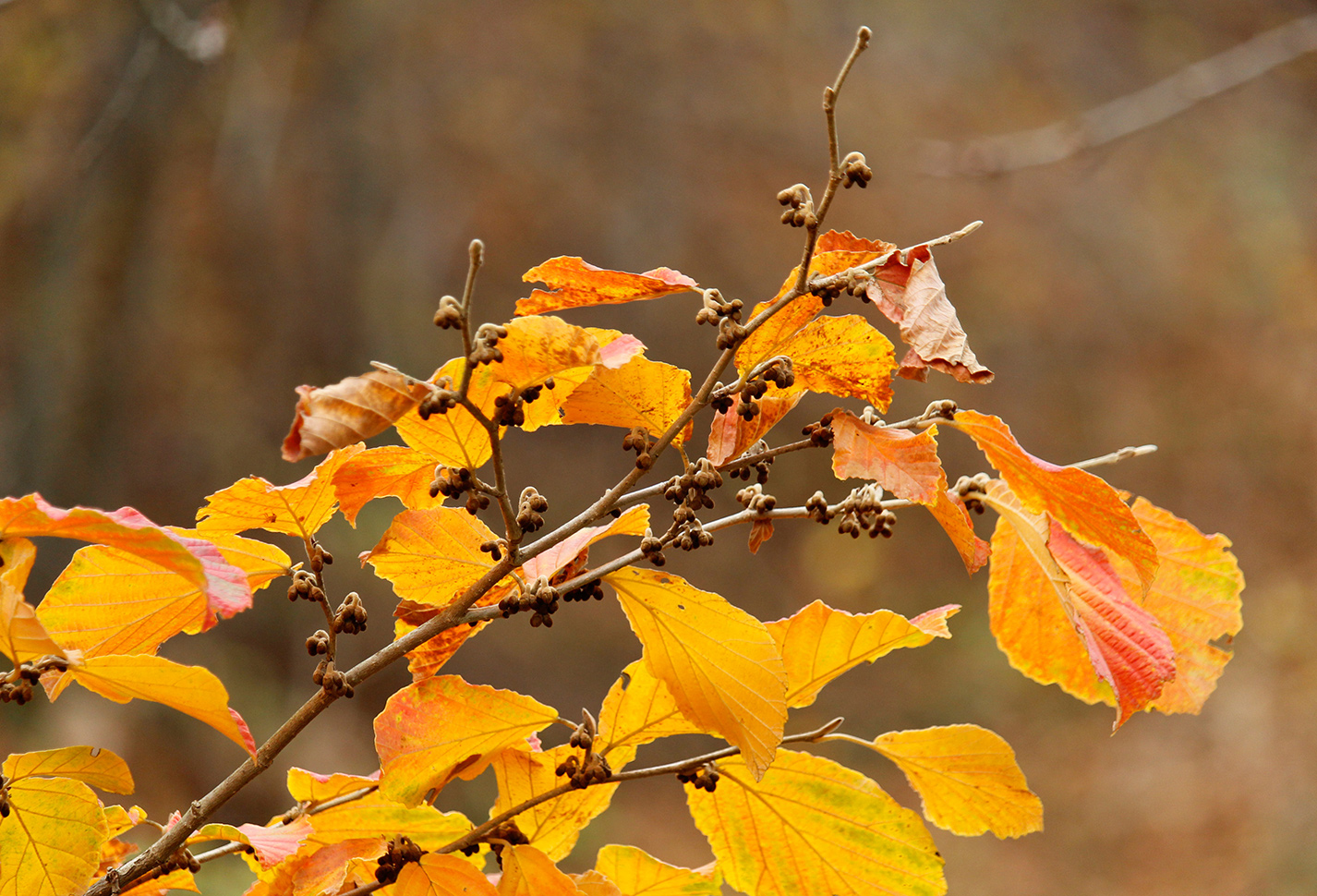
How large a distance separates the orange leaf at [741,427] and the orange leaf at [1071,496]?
8cm

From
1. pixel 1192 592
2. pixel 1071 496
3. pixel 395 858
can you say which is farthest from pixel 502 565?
pixel 1192 592

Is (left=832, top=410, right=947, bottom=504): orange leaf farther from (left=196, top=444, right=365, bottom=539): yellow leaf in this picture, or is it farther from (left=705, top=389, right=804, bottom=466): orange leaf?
(left=196, top=444, right=365, bottom=539): yellow leaf

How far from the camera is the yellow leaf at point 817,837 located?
515 mm

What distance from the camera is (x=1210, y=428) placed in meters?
4.06

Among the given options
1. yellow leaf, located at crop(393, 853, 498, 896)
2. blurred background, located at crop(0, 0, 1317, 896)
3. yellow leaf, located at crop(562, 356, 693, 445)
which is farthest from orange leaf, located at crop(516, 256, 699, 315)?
blurred background, located at crop(0, 0, 1317, 896)

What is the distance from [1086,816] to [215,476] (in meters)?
3.31

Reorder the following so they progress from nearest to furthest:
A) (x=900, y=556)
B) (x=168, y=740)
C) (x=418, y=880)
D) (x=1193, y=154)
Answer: (x=418, y=880)
(x=168, y=740)
(x=900, y=556)
(x=1193, y=154)

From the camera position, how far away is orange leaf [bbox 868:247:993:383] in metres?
0.41

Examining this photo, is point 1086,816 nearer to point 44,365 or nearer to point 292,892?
point 292,892

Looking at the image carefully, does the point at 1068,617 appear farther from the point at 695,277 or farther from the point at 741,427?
the point at 695,277

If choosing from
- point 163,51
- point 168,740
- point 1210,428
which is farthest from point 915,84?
point 168,740

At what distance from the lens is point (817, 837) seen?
20.5 inches

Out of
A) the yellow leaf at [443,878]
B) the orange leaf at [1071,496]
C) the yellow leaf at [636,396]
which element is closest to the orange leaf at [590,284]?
the yellow leaf at [636,396]

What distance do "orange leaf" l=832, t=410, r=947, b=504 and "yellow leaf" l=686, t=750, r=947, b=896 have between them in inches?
6.6
